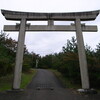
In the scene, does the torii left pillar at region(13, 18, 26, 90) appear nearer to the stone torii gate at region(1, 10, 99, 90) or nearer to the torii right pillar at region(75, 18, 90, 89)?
the stone torii gate at region(1, 10, 99, 90)

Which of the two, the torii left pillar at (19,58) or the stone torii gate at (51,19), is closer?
the torii left pillar at (19,58)

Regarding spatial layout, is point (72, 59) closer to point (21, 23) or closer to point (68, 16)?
point (68, 16)

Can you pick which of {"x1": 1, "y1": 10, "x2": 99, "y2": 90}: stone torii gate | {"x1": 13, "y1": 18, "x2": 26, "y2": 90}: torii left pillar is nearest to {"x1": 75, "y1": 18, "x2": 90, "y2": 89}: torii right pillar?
{"x1": 1, "y1": 10, "x2": 99, "y2": 90}: stone torii gate

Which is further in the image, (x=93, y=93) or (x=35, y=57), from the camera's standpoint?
(x=35, y=57)

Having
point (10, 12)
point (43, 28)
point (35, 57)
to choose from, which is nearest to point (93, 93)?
point (43, 28)

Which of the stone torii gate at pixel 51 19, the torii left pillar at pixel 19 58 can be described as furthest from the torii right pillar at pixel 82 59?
the torii left pillar at pixel 19 58

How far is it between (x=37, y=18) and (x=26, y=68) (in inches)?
808

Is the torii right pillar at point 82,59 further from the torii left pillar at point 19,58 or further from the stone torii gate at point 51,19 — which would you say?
the torii left pillar at point 19,58

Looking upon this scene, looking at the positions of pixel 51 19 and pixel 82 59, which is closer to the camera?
pixel 82 59

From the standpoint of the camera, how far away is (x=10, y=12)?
1122cm

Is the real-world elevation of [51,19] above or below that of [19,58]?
above

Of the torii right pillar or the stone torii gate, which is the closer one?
the torii right pillar

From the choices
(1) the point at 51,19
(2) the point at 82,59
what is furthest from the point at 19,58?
(2) the point at 82,59

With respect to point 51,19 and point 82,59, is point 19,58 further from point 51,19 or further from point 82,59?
point 82,59
